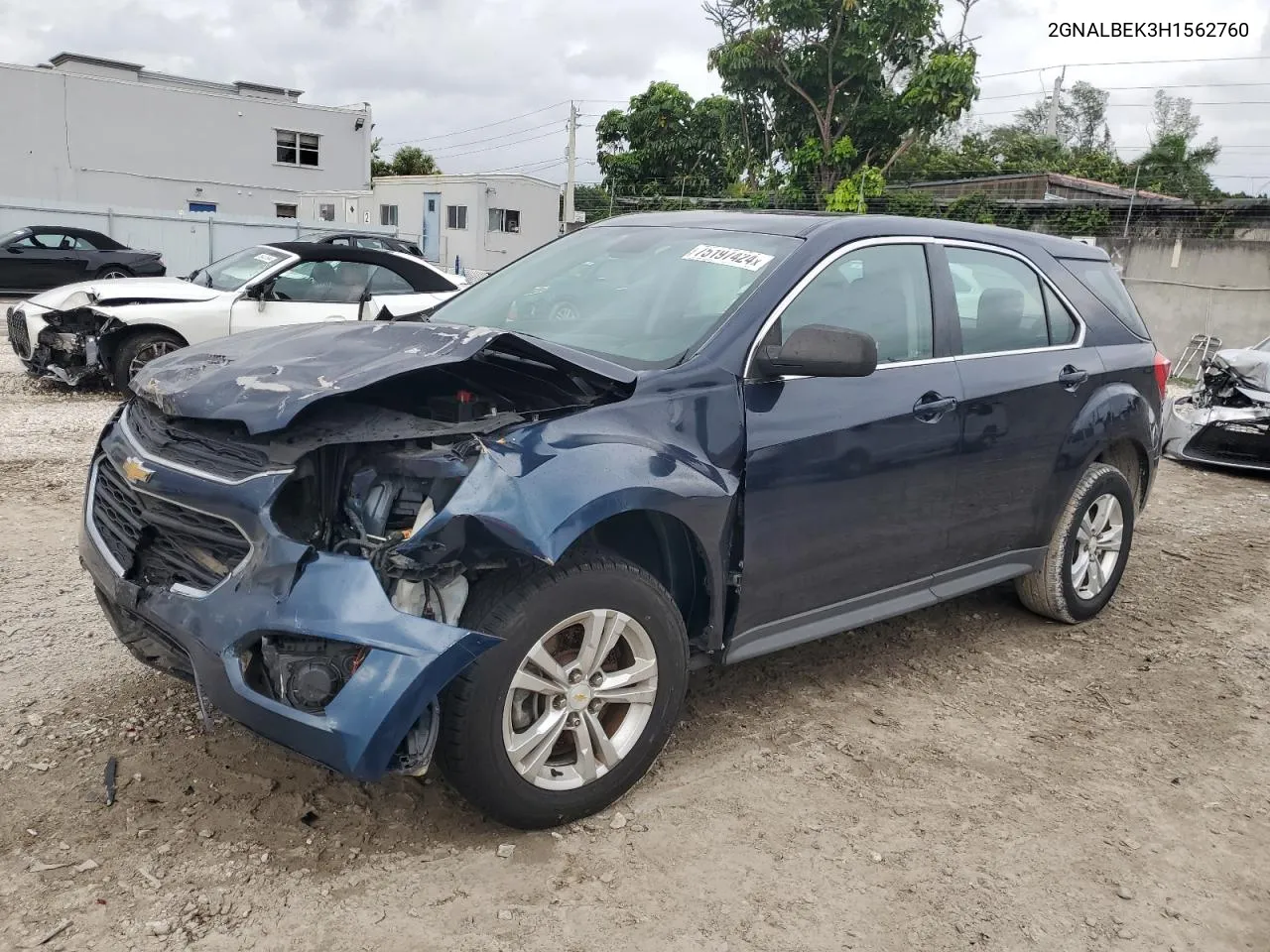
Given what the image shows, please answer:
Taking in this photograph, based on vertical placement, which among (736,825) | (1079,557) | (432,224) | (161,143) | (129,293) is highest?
(161,143)

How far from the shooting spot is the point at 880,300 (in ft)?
13.2

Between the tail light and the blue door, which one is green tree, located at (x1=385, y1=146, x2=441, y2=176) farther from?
the tail light

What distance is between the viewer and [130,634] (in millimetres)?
3127

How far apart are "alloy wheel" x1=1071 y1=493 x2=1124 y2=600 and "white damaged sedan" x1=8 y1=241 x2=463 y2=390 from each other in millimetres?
6073

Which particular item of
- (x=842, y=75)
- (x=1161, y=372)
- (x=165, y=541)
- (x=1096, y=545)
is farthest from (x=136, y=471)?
(x=842, y=75)

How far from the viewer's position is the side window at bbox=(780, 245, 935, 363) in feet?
12.4

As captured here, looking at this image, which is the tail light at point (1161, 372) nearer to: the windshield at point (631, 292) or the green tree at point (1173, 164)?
the windshield at point (631, 292)

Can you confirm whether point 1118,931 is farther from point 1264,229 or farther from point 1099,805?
point 1264,229

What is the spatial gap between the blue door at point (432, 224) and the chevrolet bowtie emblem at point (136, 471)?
1229 inches

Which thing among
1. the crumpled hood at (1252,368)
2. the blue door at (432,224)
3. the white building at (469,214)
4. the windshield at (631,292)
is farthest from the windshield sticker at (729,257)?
the blue door at (432,224)

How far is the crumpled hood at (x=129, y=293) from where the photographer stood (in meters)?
9.34

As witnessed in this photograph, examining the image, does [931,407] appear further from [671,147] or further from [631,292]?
[671,147]

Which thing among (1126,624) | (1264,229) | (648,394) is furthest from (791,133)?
(648,394)

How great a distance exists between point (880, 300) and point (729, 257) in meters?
0.62
